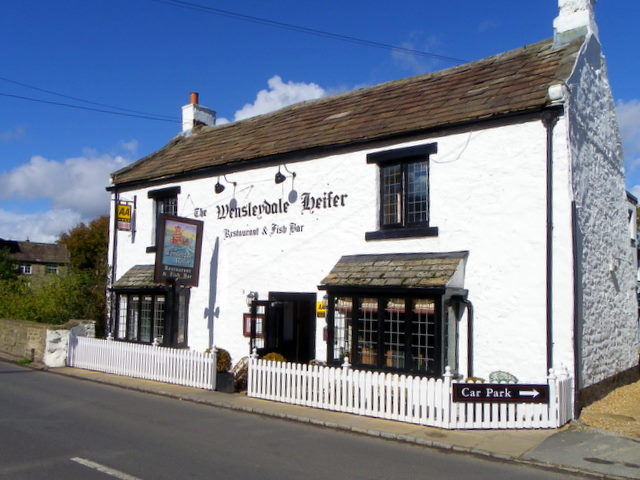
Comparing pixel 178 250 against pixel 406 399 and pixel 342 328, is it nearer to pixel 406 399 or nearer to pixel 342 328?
pixel 342 328

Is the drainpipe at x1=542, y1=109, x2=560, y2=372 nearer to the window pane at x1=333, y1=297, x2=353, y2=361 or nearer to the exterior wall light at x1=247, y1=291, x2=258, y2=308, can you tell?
the window pane at x1=333, y1=297, x2=353, y2=361

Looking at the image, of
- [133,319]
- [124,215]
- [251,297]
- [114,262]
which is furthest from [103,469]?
[114,262]

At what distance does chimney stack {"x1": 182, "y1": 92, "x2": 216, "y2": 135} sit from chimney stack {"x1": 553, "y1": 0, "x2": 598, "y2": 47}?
42.9ft

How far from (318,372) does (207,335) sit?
6078 millimetres

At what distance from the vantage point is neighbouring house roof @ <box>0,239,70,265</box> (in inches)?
2633

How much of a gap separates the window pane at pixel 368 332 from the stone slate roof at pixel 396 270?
19.9 inches

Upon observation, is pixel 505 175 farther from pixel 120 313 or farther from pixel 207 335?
pixel 120 313

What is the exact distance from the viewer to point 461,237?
12.4m

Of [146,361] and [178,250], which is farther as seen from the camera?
[178,250]

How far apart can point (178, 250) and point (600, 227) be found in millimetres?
10162

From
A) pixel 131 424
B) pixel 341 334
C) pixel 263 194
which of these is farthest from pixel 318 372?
pixel 263 194

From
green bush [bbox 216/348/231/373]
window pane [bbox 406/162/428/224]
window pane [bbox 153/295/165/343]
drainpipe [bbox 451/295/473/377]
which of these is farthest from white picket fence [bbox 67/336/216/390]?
drainpipe [bbox 451/295/473/377]

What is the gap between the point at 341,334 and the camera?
13.3 meters

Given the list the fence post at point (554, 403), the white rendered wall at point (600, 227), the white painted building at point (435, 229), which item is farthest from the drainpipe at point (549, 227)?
the fence post at point (554, 403)
